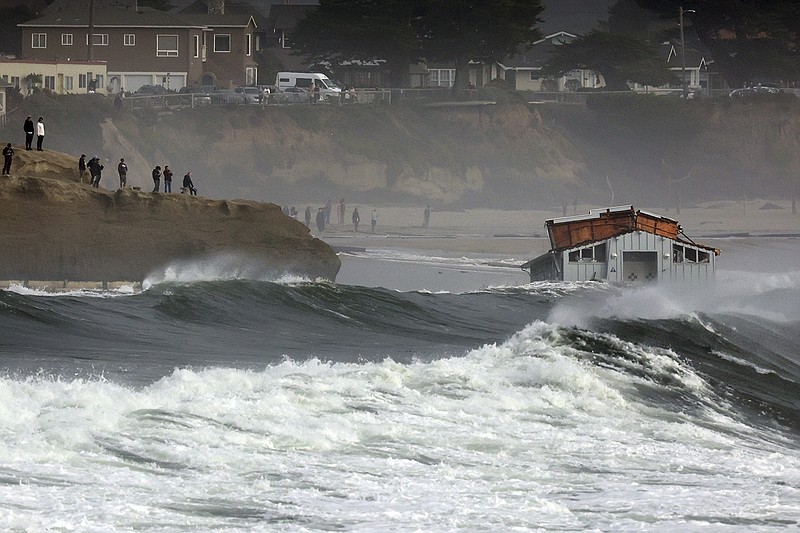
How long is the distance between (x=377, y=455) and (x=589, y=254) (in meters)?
26.3

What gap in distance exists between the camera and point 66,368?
22.4m

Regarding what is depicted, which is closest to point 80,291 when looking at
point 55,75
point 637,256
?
point 637,256

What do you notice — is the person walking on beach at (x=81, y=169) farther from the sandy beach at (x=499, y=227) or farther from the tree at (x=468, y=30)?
the tree at (x=468, y=30)

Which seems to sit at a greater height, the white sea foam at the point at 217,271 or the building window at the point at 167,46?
the building window at the point at 167,46

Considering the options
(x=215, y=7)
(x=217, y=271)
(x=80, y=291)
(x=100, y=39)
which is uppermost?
(x=215, y=7)

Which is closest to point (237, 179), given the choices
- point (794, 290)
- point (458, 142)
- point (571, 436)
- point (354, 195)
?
point (354, 195)

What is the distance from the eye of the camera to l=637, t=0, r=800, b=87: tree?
117 metres

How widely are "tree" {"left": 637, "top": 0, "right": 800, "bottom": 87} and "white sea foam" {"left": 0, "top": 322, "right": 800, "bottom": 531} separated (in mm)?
100477

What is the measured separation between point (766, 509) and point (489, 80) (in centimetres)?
10280

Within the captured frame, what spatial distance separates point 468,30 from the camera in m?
106

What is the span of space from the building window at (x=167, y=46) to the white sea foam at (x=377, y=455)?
83.0 m

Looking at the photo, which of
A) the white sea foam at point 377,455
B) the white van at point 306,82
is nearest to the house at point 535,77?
the white van at point 306,82

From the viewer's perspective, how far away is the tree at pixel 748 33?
117000mm

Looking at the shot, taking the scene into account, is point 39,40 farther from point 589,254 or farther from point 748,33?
→ point 589,254
